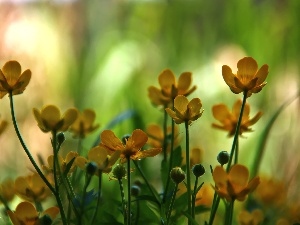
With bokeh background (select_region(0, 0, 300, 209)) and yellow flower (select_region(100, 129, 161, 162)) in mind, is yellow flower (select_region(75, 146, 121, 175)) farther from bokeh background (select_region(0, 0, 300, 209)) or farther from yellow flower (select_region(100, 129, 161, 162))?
bokeh background (select_region(0, 0, 300, 209))

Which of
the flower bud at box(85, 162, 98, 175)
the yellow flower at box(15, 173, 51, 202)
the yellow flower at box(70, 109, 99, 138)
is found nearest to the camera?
the flower bud at box(85, 162, 98, 175)

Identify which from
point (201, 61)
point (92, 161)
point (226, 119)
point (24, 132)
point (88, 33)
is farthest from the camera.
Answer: point (88, 33)

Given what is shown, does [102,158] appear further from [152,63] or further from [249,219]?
[152,63]

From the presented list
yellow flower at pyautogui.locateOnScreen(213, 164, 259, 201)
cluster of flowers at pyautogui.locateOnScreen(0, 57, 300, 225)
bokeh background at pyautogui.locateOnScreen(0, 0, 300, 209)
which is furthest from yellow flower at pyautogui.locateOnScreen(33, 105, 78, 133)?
bokeh background at pyautogui.locateOnScreen(0, 0, 300, 209)

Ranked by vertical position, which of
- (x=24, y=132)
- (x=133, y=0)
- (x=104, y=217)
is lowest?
(x=24, y=132)

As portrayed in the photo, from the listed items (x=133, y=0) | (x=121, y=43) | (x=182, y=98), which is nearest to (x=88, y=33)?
(x=133, y=0)

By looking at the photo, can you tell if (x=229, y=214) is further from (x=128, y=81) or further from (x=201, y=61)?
(x=201, y=61)
